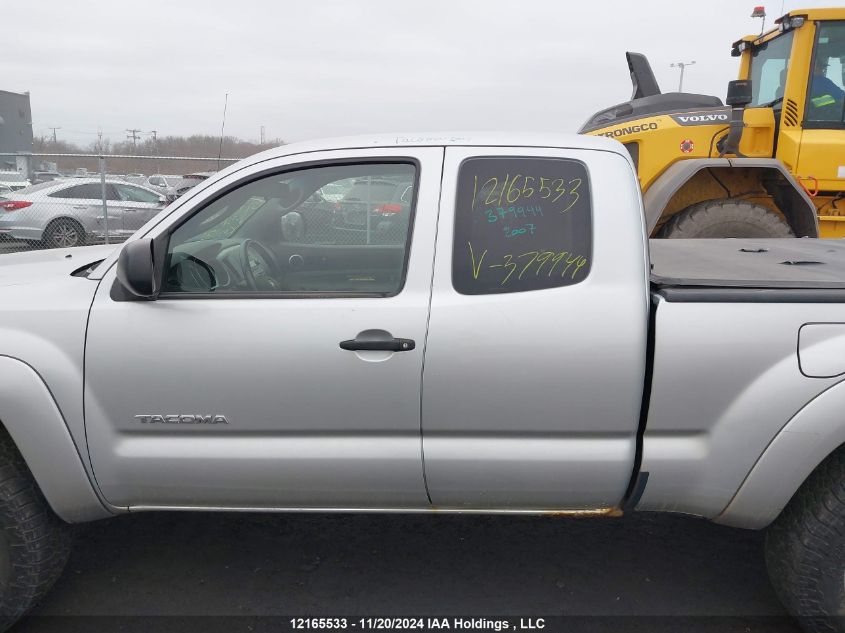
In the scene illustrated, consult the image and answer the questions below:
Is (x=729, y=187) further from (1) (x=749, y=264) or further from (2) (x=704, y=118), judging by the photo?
(1) (x=749, y=264)

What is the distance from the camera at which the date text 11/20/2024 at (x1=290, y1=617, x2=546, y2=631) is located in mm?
2713

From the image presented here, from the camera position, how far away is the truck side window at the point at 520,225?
2492 millimetres

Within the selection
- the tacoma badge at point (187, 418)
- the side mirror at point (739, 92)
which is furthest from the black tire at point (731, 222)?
the tacoma badge at point (187, 418)

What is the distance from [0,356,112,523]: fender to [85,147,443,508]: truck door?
0.27ft

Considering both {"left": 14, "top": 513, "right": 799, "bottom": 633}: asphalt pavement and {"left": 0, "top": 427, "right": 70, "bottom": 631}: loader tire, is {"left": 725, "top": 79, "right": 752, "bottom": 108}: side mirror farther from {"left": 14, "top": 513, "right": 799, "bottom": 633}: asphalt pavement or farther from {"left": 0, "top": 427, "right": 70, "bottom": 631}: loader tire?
{"left": 0, "top": 427, "right": 70, "bottom": 631}: loader tire

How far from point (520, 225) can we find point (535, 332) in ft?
1.38

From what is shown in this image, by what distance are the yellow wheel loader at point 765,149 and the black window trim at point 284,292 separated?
12.6 ft

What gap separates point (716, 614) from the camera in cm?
283

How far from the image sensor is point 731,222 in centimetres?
584

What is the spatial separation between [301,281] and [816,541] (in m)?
2.10

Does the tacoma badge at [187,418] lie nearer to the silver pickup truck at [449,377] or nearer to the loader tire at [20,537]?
the silver pickup truck at [449,377]

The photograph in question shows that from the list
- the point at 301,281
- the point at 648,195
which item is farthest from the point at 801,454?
the point at 648,195

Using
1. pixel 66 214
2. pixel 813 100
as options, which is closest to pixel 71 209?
pixel 66 214

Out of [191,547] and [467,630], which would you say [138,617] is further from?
[467,630]
